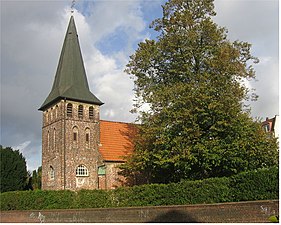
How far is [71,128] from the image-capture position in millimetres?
36562

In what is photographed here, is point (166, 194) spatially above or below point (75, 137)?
below

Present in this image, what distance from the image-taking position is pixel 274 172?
18797 mm

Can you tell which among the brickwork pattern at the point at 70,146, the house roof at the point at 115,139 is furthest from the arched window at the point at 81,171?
the house roof at the point at 115,139

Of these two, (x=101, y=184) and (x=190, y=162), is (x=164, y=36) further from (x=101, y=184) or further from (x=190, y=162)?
(x=101, y=184)

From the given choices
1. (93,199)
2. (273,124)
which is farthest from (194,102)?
(273,124)

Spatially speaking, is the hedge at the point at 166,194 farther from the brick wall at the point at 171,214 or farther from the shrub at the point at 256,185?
the brick wall at the point at 171,214

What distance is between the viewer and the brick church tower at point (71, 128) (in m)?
35.7

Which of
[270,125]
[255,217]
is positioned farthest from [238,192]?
[270,125]

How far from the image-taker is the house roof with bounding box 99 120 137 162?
37906mm

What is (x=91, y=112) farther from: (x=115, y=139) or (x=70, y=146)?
(x=70, y=146)

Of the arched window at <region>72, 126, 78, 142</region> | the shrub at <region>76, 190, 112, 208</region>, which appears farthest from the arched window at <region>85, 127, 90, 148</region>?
the shrub at <region>76, 190, 112, 208</region>

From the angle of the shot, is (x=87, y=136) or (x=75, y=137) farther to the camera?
(x=87, y=136)

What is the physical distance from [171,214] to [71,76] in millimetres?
22259

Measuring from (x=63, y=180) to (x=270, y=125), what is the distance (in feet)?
113
